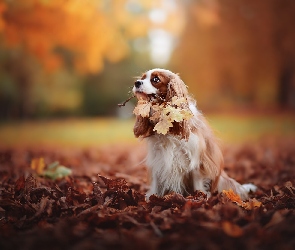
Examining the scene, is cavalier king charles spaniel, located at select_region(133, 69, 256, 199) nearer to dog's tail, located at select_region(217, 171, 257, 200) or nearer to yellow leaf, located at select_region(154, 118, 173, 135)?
dog's tail, located at select_region(217, 171, 257, 200)

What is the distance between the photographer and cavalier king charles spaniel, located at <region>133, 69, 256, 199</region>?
10.8 feet

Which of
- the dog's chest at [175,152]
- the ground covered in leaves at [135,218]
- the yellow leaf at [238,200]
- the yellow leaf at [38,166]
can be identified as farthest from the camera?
the yellow leaf at [38,166]

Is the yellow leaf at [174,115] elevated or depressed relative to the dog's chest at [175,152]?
elevated

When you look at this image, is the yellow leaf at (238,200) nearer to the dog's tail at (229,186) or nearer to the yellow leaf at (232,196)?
the yellow leaf at (232,196)

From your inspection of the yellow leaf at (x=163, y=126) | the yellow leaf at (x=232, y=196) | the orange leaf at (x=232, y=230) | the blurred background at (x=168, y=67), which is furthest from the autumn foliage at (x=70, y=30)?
the orange leaf at (x=232, y=230)

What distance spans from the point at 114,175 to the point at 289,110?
21.3ft

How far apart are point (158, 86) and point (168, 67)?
6.30m

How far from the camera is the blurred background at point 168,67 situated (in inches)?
361

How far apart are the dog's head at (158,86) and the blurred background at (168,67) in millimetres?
5663

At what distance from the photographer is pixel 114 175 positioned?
4.50m

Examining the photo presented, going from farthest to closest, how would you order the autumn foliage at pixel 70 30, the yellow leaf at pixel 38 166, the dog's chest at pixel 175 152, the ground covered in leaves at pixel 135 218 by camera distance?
the autumn foliage at pixel 70 30 < the yellow leaf at pixel 38 166 < the dog's chest at pixel 175 152 < the ground covered in leaves at pixel 135 218

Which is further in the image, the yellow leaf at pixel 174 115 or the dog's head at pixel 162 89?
the dog's head at pixel 162 89

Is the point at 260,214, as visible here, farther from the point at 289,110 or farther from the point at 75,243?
the point at 289,110

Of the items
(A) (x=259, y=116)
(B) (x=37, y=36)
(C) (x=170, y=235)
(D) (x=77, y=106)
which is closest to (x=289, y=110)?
(A) (x=259, y=116)
